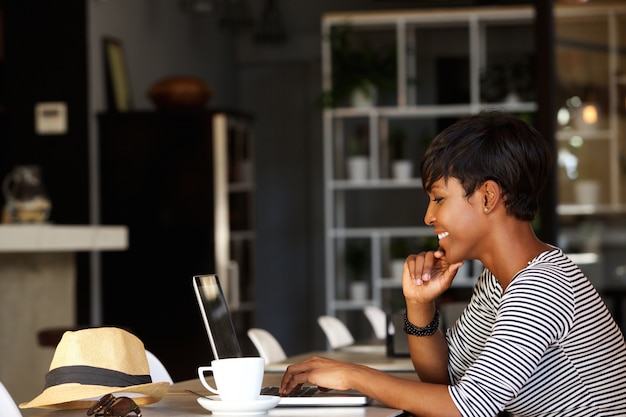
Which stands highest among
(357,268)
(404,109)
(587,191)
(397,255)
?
(404,109)

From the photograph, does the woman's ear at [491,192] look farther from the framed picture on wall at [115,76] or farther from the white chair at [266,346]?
the framed picture on wall at [115,76]

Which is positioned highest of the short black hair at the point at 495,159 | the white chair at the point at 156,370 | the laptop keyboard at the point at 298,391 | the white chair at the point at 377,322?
the short black hair at the point at 495,159

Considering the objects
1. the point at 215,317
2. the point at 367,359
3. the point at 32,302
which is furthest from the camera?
the point at 32,302

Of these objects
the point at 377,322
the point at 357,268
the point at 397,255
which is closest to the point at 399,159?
the point at 397,255

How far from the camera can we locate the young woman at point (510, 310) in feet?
5.52

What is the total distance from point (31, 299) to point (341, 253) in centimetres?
310

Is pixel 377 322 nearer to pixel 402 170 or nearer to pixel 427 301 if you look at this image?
pixel 427 301

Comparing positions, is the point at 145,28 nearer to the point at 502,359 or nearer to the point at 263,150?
the point at 263,150

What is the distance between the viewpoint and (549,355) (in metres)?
1.76

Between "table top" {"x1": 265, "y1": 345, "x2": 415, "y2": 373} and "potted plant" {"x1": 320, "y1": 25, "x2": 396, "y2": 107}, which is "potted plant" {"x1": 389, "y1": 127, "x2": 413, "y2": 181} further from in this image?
"table top" {"x1": 265, "y1": 345, "x2": 415, "y2": 373}

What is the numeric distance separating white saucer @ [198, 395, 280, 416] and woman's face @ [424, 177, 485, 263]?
0.41m

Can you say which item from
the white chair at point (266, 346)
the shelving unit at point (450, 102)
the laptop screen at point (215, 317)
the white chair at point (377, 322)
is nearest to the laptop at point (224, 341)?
the laptop screen at point (215, 317)

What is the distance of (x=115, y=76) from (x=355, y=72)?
5.73 feet

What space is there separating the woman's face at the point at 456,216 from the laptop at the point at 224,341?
12.0 inches
